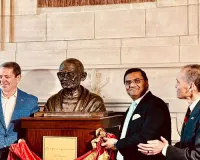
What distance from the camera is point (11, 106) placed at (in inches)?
175

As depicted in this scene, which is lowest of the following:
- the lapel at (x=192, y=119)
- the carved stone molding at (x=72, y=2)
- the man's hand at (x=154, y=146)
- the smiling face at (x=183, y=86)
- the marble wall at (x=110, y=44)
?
the man's hand at (x=154, y=146)

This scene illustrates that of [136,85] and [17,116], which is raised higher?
[136,85]

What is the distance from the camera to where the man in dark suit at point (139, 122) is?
339 cm

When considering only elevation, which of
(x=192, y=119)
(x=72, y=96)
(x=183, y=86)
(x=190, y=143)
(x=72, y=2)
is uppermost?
(x=72, y=2)

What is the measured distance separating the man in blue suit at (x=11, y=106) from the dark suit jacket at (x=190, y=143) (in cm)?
191

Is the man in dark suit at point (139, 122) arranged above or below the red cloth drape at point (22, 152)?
above

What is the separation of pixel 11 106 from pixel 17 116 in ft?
0.54

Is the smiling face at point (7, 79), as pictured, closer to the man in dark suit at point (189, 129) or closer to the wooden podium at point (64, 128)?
the wooden podium at point (64, 128)

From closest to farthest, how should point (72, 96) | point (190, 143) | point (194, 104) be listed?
point (190, 143), point (194, 104), point (72, 96)

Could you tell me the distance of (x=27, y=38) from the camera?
18.3 feet

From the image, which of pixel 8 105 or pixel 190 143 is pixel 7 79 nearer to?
pixel 8 105

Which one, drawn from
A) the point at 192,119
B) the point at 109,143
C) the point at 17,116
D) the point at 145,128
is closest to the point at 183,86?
the point at 192,119

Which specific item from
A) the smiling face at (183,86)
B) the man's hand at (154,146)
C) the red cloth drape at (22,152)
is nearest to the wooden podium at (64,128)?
A: the red cloth drape at (22,152)

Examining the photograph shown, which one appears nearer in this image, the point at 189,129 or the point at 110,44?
the point at 189,129
